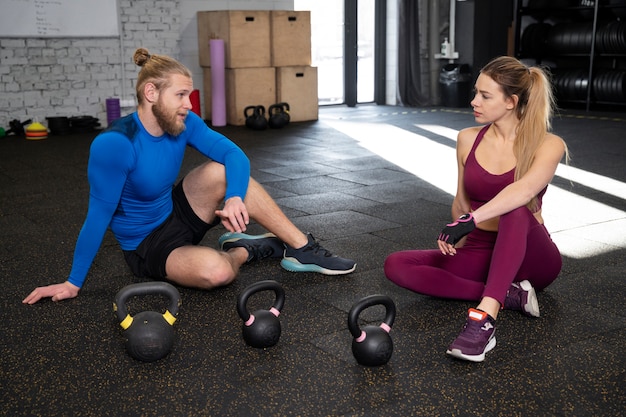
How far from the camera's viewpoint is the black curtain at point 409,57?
8.92 metres

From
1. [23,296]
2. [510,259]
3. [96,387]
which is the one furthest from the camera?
[23,296]

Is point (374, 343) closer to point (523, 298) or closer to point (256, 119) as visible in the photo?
point (523, 298)

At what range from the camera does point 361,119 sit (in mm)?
7875

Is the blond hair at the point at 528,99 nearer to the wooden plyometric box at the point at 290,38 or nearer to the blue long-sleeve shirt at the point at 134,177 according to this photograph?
the blue long-sleeve shirt at the point at 134,177

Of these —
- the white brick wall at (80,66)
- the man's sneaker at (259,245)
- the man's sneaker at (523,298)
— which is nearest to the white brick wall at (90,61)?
the white brick wall at (80,66)

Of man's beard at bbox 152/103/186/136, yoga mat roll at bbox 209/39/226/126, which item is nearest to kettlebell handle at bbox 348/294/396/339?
man's beard at bbox 152/103/186/136

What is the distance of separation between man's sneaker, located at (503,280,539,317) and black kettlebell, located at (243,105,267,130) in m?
5.07

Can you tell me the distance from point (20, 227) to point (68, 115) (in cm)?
401

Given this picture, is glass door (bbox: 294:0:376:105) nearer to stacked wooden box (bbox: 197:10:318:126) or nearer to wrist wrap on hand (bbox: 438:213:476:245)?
stacked wooden box (bbox: 197:10:318:126)

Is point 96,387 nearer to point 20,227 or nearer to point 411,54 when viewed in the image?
point 20,227

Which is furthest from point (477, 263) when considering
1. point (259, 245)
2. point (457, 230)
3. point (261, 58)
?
point (261, 58)

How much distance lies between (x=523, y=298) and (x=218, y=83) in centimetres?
553

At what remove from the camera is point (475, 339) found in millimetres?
1938

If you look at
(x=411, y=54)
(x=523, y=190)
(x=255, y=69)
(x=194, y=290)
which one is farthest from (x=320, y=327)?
(x=411, y=54)
